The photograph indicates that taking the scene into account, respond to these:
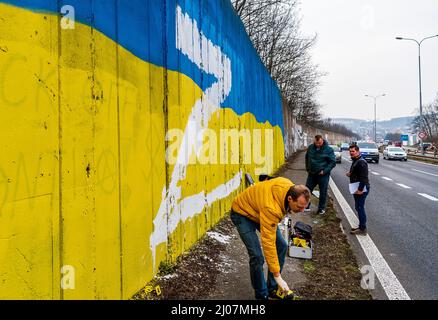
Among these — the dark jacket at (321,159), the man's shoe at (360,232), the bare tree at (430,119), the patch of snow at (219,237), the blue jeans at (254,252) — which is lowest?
the man's shoe at (360,232)

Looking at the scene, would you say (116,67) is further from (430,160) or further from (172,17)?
(430,160)

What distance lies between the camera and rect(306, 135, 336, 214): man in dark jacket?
348 inches

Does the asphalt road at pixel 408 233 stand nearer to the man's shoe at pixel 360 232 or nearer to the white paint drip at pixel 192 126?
the man's shoe at pixel 360 232

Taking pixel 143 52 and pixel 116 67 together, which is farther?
pixel 143 52

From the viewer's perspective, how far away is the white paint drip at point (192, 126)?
4.52 meters

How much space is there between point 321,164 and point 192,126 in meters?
4.29

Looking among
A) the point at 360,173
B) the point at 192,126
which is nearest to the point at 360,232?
the point at 360,173

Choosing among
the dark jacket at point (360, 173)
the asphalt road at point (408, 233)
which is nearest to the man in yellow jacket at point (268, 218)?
the asphalt road at point (408, 233)

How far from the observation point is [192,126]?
5.62 m

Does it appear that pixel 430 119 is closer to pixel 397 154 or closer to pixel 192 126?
pixel 397 154

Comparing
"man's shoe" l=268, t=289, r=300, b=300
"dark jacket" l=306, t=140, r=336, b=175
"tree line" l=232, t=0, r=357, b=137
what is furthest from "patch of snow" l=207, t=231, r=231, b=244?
"tree line" l=232, t=0, r=357, b=137

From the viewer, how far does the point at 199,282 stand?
14.5 feet
